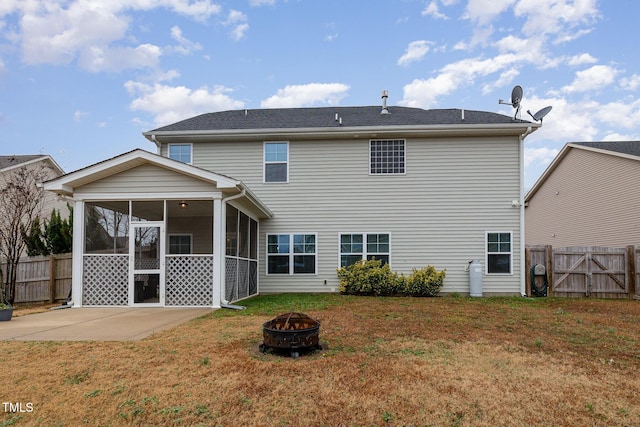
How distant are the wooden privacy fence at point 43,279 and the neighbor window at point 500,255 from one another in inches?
473

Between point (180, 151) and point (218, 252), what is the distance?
5.26 meters

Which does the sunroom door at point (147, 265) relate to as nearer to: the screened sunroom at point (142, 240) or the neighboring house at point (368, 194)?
the screened sunroom at point (142, 240)

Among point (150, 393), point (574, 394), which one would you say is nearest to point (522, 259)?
point (574, 394)

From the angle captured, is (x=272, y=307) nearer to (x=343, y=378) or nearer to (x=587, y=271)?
(x=343, y=378)

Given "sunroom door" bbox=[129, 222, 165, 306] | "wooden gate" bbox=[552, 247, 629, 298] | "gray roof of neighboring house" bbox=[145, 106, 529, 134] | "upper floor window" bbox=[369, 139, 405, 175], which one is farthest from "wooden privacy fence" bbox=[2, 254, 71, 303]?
"wooden gate" bbox=[552, 247, 629, 298]

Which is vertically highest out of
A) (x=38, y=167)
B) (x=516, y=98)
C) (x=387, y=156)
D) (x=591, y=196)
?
(x=516, y=98)

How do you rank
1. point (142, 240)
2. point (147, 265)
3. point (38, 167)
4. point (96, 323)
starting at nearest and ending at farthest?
point (96, 323), point (142, 240), point (147, 265), point (38, 167)

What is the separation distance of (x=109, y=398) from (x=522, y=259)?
11875 millimetres

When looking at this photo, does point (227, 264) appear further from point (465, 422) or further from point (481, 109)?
point (481, 109)

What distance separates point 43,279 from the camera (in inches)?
446

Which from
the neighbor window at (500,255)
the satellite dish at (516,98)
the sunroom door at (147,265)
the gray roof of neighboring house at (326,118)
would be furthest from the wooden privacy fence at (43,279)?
the satellite dish at (516,98)

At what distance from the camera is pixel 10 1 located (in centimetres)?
1156

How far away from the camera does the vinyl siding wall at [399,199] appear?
12477 mm

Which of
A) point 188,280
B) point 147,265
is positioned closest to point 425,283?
point 188,280
